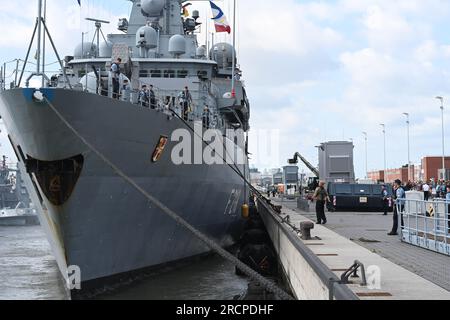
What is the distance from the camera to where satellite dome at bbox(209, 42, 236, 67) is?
22.7m

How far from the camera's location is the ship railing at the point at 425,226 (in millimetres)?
9609

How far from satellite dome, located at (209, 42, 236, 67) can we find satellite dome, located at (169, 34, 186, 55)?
A: 486cm

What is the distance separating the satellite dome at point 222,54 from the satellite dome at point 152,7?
3.93 m

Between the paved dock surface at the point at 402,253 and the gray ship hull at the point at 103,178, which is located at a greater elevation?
the gray ship hull at the point at 103,178

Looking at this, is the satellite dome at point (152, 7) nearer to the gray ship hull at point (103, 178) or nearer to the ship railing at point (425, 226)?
the gray ship hull at point (103, 178)

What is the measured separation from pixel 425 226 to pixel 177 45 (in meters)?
10.8

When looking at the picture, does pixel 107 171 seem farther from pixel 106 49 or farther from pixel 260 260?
pixel 106 49

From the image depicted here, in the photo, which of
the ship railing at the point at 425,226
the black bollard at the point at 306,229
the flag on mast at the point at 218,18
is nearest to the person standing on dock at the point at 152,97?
the black bollard at the point at 306,229

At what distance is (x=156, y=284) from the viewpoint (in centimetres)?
1154

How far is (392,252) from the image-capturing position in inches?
372

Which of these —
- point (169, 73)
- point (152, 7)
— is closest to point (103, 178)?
point (169, 73)

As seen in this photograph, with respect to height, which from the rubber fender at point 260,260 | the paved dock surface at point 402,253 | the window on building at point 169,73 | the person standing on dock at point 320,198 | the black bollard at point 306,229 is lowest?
the rubber fender at point 260,260

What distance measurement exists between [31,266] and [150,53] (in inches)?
322
